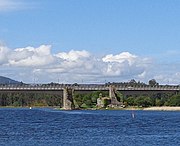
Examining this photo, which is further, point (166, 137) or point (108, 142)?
point (166, 137)

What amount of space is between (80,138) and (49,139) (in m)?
4.63

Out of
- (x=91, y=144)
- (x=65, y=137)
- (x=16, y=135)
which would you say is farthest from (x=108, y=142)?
(x=16, y=135)

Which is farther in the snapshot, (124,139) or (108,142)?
(124,139)

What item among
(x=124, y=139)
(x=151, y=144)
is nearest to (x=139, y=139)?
(x=124, y=139)

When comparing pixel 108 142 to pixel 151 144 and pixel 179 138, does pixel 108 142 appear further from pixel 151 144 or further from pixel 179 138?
pixel 179 138

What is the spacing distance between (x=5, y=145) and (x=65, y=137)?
51.5 ft

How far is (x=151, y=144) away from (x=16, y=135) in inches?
940

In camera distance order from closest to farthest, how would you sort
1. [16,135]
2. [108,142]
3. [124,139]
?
[108,142], [124,139], [16,135]

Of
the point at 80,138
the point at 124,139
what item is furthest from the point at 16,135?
the point at 124,139

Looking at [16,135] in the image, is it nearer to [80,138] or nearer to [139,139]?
[80,138]

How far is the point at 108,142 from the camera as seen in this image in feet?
279

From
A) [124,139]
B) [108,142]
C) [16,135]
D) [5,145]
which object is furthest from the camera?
[16,135]

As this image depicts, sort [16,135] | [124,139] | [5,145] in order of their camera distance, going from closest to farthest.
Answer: [5,145] < [124,139] < [16,135]

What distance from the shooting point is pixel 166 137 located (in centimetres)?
9481
